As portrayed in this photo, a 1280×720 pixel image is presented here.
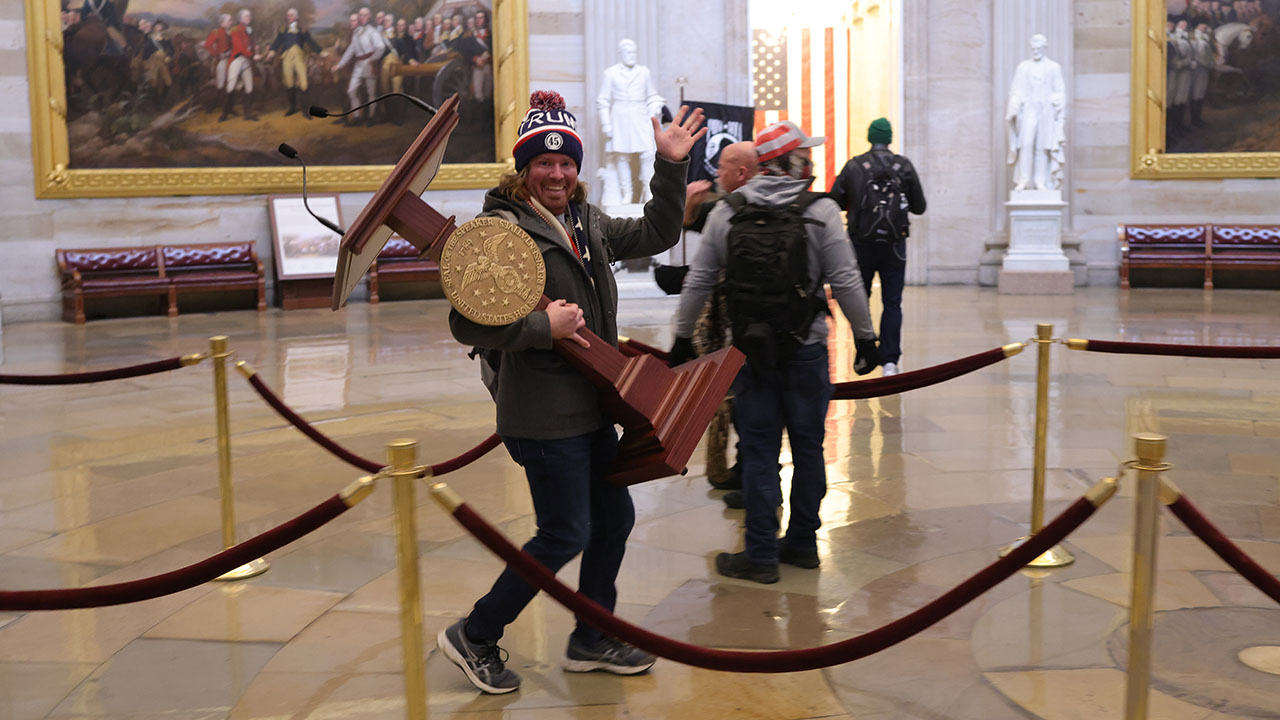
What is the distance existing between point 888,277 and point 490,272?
20.4 ft

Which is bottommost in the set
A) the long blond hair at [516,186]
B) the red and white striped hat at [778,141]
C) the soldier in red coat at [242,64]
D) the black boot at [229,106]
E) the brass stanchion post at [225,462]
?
the brass stanchion post at [225,462]

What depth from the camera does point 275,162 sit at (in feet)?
53.7

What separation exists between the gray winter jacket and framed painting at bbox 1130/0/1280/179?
14.3m

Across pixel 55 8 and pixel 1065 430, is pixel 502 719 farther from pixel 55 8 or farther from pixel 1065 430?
pixel 55 8

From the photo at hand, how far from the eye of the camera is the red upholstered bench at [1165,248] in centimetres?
1620

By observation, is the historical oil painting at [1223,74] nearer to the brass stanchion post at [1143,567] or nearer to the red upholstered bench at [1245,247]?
the red upholstered bench at [1245,247]

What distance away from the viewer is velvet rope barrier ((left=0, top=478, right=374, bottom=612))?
2574 millimetres

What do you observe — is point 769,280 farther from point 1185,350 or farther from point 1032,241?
point 1032,241

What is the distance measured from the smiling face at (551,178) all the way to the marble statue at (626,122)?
40.9ft

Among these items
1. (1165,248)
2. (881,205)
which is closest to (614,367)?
(881,205)

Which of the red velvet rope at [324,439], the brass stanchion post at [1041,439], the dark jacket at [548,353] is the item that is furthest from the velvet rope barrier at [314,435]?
the brass stanchion post at [1041,439]

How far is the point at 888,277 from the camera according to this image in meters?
9.00

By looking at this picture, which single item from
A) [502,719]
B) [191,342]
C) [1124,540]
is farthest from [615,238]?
[191,342]

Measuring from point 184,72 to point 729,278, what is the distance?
1347 cm
